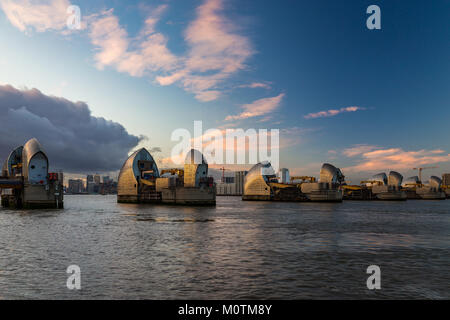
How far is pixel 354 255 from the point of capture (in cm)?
2383

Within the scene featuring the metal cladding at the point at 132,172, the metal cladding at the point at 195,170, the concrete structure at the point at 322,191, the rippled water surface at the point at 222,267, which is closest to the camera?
the rippled water surface at the point at 222,267

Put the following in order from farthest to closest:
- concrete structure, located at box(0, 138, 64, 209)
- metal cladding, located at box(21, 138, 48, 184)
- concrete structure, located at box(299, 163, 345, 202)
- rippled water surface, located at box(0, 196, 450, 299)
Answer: concrete structure, located at box(299, 163, 345, 202) < metal cladding, located at box(21, 138, 48, 184) < concrete structure, located at box(0, 138, 64, 209) < rippled water surface, located at box(0, 196, 450, 299)

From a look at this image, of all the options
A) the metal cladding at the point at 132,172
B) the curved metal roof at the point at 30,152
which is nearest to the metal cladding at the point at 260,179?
the metal cladding at the point at 132,172

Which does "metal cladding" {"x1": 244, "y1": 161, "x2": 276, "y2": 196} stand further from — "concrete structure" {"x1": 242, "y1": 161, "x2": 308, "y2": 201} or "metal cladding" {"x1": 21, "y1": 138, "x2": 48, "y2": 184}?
"metal cladding" {"x1": 21, "y1": 138, "x2": 48, "y2": 184}

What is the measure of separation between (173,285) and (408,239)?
89.9 feet

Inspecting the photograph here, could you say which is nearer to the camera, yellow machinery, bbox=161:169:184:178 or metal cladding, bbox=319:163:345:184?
yellow machinery, bbox=161:169:184:178

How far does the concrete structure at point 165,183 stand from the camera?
350 feet

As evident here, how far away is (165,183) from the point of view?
115250 millimetres

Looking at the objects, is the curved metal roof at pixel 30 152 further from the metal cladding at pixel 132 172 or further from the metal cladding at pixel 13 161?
the metal cladding at pixel 132 172

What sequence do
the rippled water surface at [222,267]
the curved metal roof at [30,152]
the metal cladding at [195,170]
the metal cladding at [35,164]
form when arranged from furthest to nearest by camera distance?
1. the metal cladding at [195,170]
2. the curved metal roof at [30,152]
3. the metal cladding at [35,164]
4. the rippled water surface at [222,267]

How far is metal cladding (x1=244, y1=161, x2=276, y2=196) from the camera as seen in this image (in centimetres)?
16238

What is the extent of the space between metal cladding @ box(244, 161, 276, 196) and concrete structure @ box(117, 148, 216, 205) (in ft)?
159
